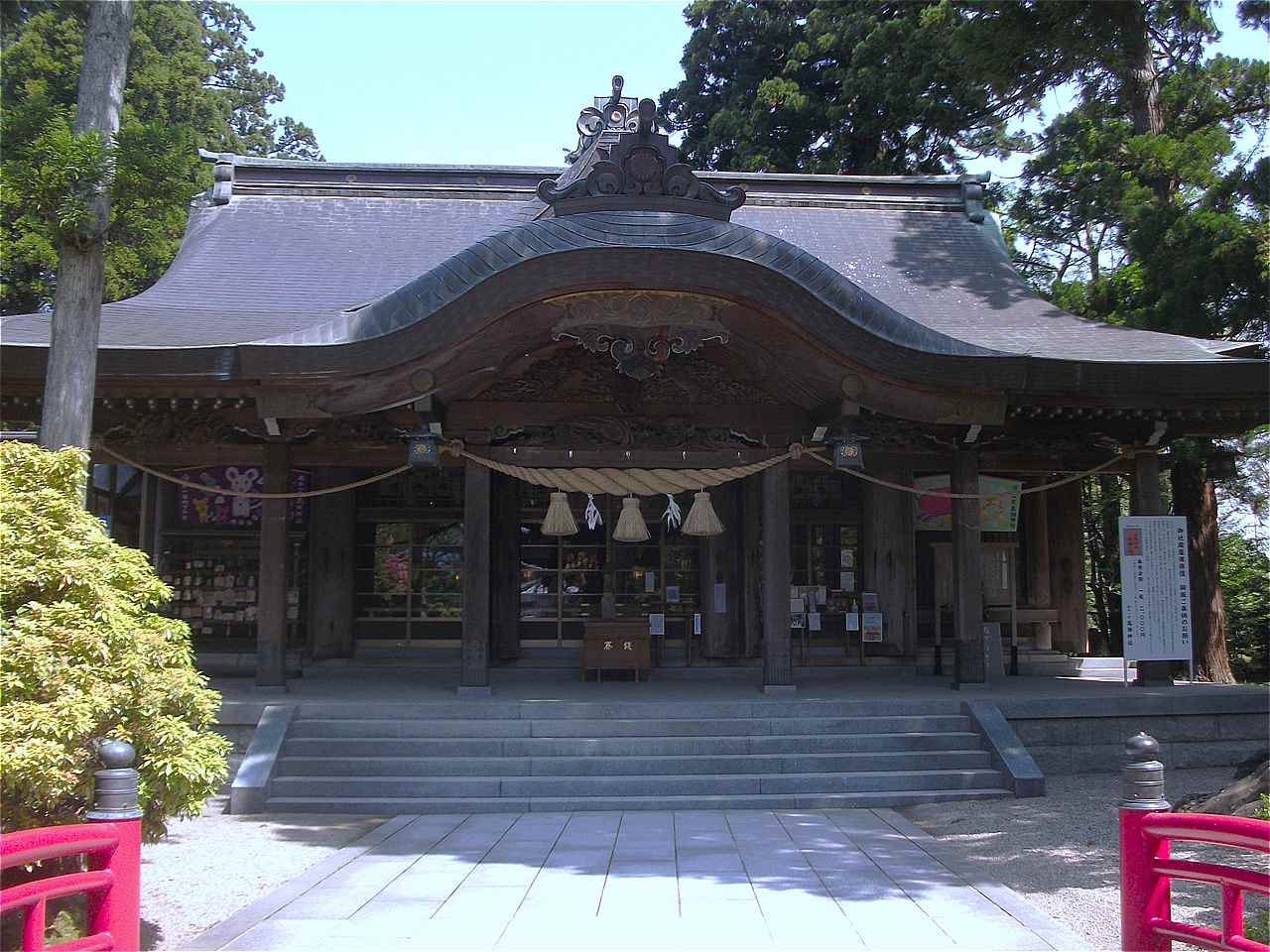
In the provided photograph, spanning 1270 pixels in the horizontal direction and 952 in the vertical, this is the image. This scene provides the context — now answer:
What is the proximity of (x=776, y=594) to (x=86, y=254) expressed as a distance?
664 centimetres

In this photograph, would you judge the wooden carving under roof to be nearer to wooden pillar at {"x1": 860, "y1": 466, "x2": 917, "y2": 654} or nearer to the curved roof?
the curved roof

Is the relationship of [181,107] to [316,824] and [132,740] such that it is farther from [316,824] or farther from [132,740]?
[132,740]

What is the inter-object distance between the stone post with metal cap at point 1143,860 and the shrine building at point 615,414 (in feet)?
18.1

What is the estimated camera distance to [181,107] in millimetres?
22656

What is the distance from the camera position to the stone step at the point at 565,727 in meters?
9.20

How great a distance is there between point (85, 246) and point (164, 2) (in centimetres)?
2131

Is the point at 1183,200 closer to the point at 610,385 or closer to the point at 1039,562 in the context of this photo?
the point at 1039,562

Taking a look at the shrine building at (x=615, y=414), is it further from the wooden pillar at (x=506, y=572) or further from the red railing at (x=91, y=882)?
the red railing at (x=91, y=882)

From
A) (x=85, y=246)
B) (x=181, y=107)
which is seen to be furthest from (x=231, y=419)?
(x=181, y=107)

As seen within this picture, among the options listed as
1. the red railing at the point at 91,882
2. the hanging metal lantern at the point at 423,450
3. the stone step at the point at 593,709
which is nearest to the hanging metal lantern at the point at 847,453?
the stone step at the point at 593,709

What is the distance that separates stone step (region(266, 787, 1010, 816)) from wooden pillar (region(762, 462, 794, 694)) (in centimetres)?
187

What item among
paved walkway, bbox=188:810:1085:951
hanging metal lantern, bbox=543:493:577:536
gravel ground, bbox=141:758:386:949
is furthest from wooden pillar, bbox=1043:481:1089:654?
gravel ground, bbox=141:758:386:949

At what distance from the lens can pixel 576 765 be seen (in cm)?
882

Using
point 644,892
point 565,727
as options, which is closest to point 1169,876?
point 644,892
